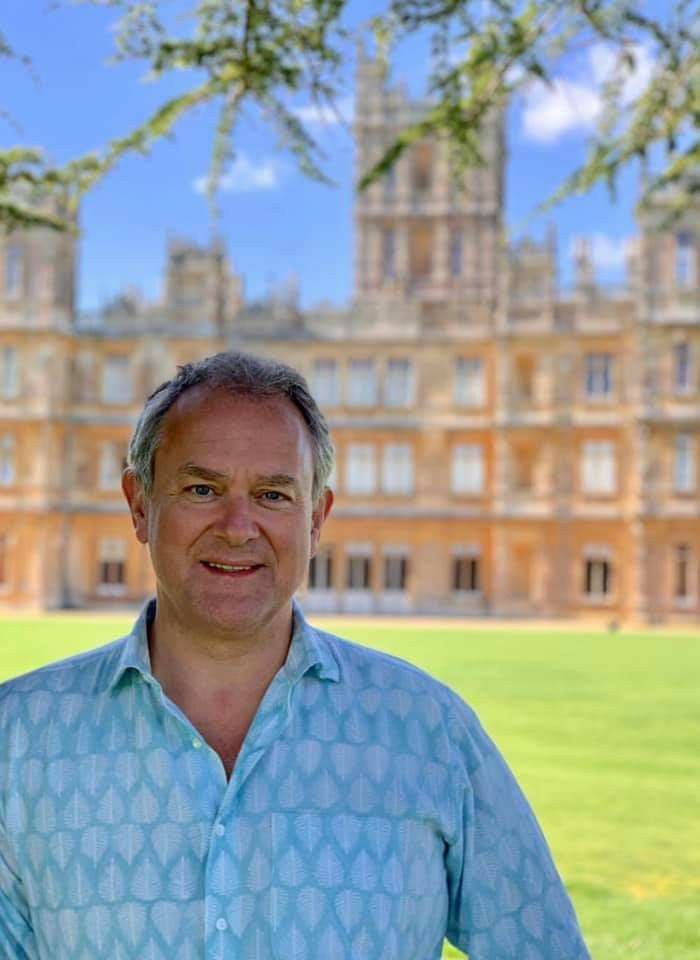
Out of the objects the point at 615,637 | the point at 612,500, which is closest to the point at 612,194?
the point at 615,637

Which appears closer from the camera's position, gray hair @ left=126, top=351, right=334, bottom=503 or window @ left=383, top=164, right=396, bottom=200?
gray hair @ left=126, top=351, right=334, bottom=503

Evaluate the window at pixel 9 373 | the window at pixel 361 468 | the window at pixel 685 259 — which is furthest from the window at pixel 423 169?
the window at pixel 9 373

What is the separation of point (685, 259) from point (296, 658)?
29.8 meters

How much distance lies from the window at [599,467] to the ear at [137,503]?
28.7 m

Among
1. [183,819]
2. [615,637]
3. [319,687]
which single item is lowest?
[615,637]

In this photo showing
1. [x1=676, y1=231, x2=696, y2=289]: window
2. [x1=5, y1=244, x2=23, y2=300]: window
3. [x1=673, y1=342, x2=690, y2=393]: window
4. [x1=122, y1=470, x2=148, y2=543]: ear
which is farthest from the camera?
[x1=5, y1=244, x2=23, y2=300]: window

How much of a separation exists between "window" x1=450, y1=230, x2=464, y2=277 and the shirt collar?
37949 mm

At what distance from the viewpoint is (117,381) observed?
32.2 metres

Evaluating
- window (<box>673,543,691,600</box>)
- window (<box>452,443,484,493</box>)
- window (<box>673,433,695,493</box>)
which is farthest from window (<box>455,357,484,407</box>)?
window (<box>673,543,691,600</box>)

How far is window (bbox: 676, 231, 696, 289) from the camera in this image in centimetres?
2961

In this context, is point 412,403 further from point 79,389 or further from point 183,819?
point 183,819

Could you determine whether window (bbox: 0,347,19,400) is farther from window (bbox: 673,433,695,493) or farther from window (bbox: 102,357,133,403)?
window (bbox: 673,433,695,493)

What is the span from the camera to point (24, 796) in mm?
1904

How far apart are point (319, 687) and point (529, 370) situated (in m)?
29.8
